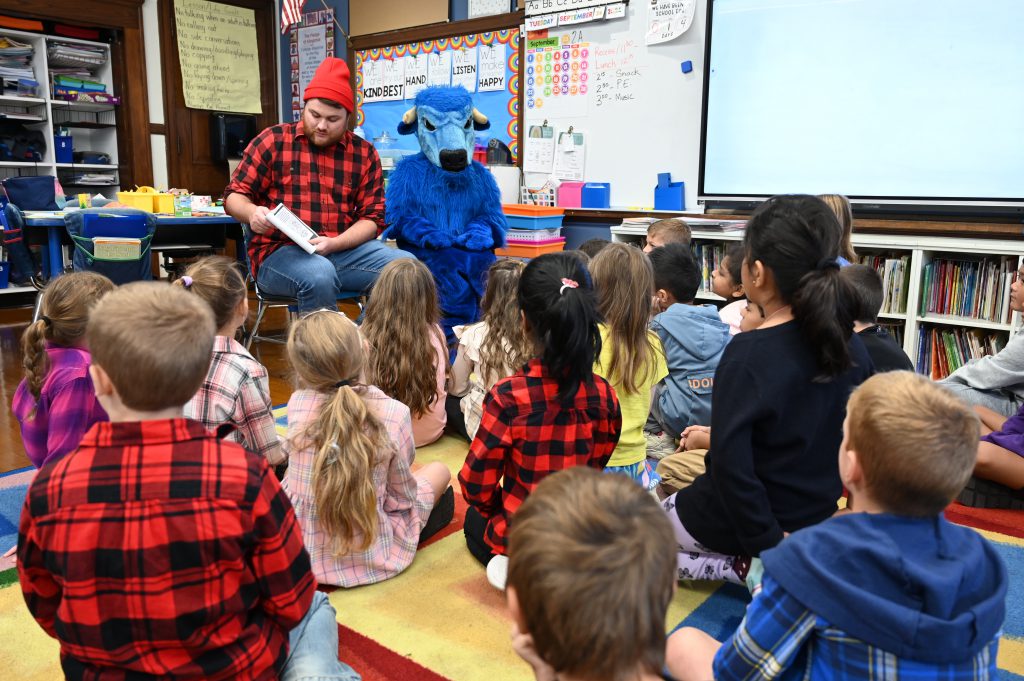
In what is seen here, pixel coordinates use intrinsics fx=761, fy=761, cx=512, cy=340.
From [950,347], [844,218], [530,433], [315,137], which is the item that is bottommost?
[950,347]

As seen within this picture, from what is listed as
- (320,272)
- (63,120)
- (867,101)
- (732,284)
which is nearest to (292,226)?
(320,272)

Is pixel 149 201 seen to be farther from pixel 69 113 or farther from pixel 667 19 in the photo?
pixel 667 19

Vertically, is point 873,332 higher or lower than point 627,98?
lower

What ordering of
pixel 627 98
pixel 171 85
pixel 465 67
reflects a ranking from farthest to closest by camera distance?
pixel 171 85 < pixel 465 67 < pixel 627 98

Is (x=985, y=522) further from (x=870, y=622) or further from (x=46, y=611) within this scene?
(x=46, y=611)

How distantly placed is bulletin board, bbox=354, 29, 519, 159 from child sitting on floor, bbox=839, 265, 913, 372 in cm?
311

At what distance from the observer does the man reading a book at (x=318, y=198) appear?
2.94m

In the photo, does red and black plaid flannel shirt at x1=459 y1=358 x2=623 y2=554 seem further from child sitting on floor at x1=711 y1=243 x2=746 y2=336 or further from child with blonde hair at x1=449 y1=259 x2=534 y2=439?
child sitting on floor at x1=711 y1=243 x2=746 y2=336

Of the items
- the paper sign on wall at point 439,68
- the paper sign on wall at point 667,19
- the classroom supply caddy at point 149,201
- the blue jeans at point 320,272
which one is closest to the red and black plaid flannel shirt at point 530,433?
the blue jeans at point 320,272

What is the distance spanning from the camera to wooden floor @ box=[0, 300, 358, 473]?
2592 millimetres

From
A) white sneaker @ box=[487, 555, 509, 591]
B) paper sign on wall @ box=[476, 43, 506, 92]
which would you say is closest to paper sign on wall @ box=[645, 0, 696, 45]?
paper sign on wall @ box=[476, 43, 506, 92]

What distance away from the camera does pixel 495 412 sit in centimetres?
157

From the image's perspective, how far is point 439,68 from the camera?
17.1ft

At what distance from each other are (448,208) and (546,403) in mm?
1929
